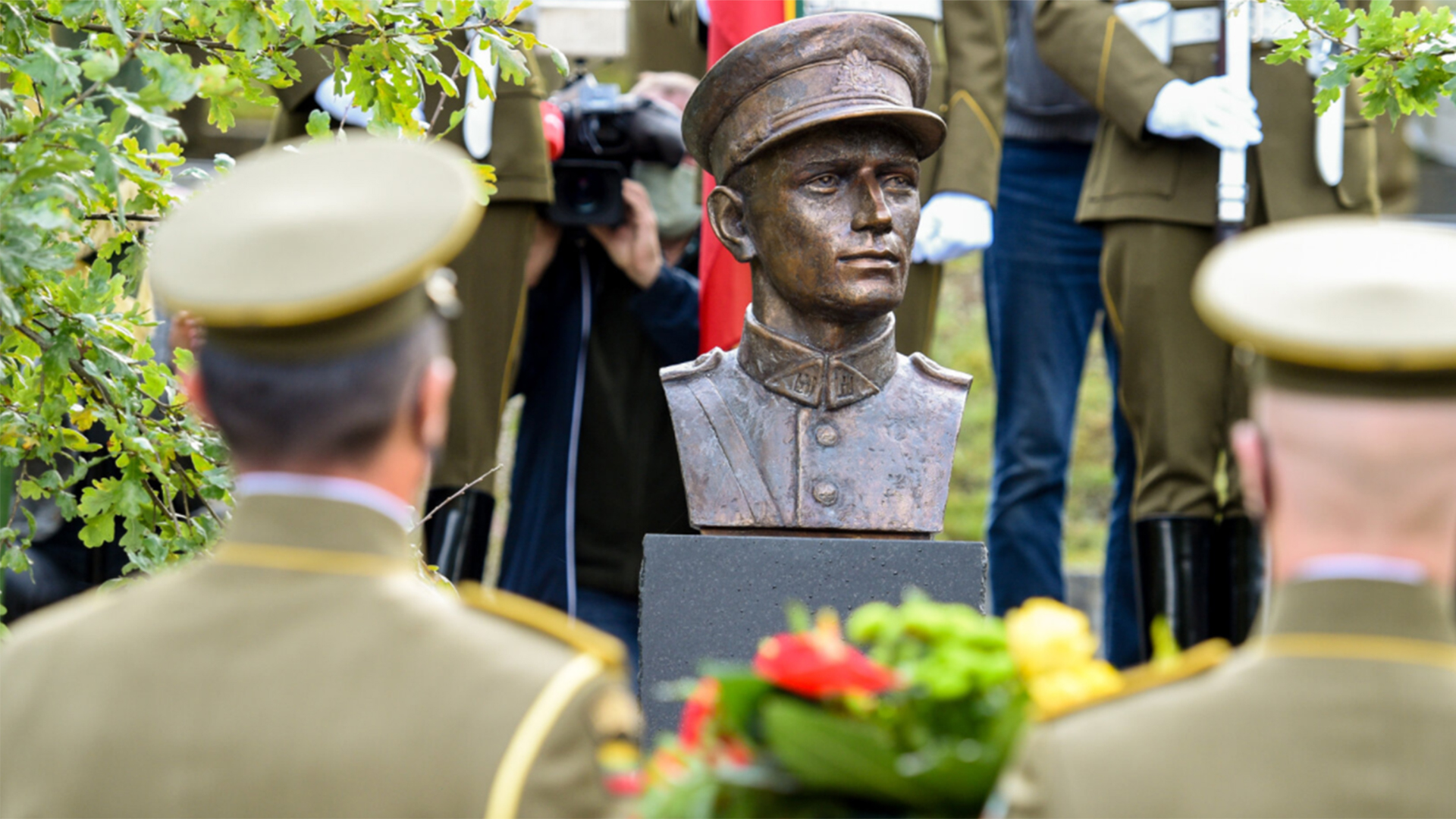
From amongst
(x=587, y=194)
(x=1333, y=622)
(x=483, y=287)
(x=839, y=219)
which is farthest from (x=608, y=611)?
(x=1333, y=622)

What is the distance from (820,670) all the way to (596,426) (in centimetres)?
418

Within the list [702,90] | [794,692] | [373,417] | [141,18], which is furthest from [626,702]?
[702,90]

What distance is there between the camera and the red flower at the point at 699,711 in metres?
1.65

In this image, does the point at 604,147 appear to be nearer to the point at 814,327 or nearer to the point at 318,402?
the point at 814,327

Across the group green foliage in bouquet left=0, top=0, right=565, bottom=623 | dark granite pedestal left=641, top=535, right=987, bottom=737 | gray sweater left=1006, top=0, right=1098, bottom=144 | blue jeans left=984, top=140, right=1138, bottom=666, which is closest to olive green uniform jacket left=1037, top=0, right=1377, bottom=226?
blue jeans left=984, top=140, right=1138, bottom=666

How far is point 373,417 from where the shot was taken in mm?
1643

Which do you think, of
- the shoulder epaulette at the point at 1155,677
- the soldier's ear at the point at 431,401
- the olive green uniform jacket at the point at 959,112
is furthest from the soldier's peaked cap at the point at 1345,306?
the olive green uniform jacket at the point at 959,112

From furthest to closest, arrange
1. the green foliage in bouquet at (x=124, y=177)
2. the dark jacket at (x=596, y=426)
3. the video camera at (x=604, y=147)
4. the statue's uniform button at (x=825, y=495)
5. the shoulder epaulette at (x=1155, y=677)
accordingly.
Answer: the dark jacket at (x=596, y=426)
the video camera at (x=604, y=147)
the statue's uniform button at (x=825, y=495)
the green foliage in bouquet at (x=124, y=177)
the shoulder epaulette at (x=1155, y=677)

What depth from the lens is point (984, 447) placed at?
996 centimetres

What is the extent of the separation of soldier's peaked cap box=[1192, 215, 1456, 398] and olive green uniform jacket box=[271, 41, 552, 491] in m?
3.81

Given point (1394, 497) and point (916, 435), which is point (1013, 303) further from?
point (1394, 497)

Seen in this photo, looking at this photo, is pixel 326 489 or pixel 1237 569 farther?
pixel 1237 569

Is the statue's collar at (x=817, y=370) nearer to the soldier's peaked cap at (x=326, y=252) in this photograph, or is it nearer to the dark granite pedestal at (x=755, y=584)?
the dark granite pedestal at (x=755, y=584)

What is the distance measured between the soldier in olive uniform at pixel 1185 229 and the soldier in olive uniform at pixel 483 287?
5.48ft
